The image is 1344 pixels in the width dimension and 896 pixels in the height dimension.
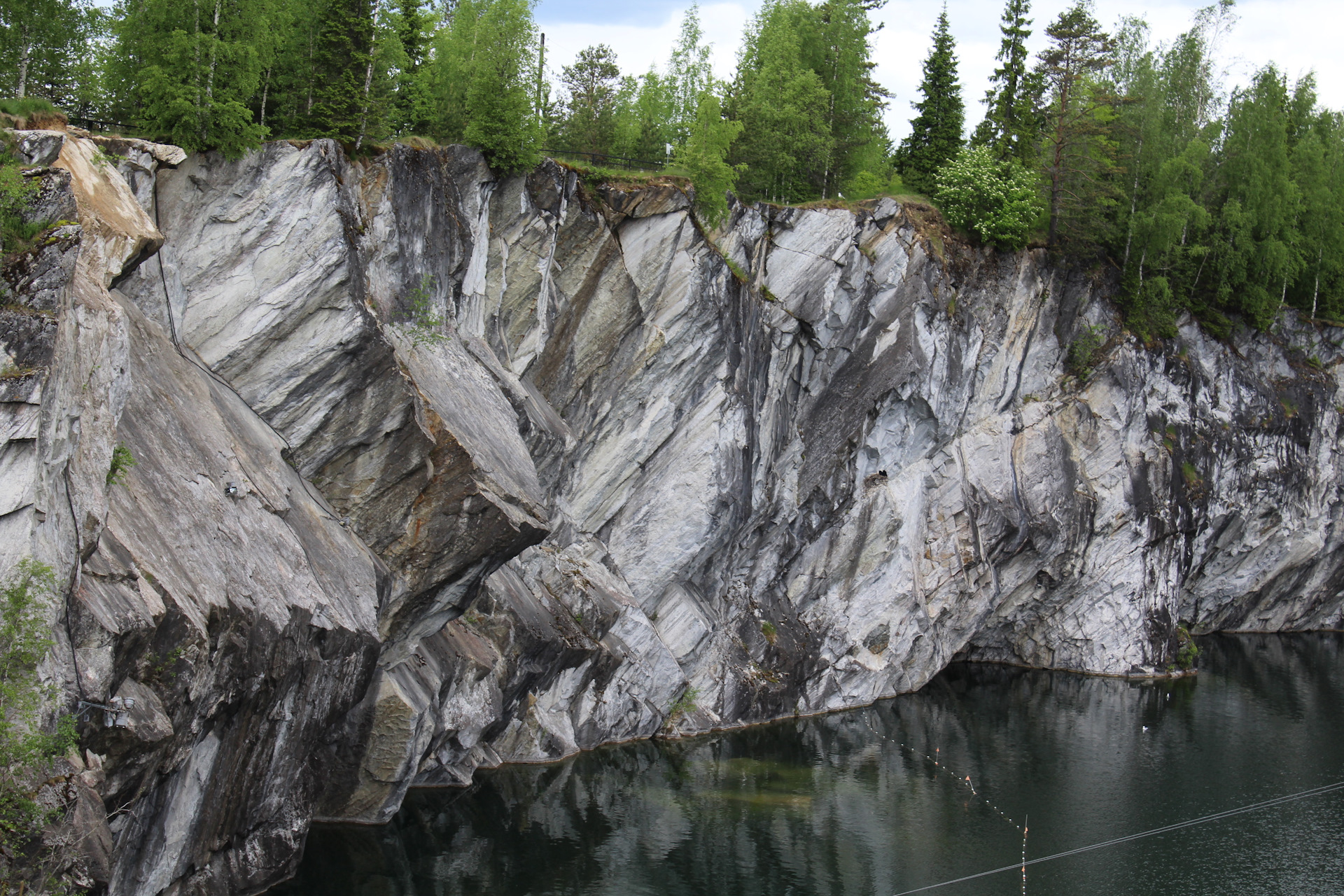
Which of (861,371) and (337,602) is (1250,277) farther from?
(337,602)

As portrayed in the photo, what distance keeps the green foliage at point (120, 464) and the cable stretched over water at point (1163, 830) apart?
922 inches

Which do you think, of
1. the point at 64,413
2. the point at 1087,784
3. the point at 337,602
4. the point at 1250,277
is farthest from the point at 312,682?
the point at 1250,277

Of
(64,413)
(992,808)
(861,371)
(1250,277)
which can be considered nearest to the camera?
(64,413)

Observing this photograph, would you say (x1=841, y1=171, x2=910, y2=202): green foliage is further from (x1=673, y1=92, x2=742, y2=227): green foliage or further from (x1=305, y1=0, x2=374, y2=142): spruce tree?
(x1=305, y1=0, x2=374, y2=142): spruce tree

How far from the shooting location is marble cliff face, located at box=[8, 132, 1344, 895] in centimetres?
2017

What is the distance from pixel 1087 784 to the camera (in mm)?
40469

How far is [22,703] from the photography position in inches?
614

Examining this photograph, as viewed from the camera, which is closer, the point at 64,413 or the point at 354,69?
the point at 64,413

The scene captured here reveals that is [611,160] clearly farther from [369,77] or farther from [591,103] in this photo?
[369,77]

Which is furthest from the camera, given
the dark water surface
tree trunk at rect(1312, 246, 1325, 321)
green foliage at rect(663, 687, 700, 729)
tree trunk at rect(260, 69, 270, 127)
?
tree trunk at rect(1312, 246, 1325, 321)

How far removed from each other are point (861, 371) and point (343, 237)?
27326 millimetres

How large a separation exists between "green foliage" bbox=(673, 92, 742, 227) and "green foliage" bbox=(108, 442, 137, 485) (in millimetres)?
28151

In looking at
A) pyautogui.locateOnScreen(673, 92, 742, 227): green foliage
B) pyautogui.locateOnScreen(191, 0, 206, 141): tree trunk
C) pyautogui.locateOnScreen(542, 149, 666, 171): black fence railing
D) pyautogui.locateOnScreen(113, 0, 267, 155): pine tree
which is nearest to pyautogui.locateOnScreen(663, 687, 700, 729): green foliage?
pyautogui.locateOnScreen(673, 92, 742, 227): green foliage

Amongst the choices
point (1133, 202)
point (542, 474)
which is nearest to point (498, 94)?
point (542, 474)
